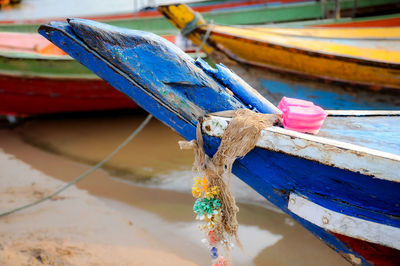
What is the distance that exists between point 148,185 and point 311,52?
6.39 ft

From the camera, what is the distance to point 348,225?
57.3 inches

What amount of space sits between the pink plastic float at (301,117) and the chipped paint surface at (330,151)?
6 centimetres

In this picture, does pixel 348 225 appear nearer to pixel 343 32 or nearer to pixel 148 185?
pixel 148 185

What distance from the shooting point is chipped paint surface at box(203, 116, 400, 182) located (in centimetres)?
129

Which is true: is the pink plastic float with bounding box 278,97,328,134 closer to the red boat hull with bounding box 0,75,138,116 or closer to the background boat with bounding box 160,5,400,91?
the background boat with bounding box 160,5,400,91

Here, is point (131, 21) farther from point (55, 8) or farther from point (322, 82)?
point (55, 8)

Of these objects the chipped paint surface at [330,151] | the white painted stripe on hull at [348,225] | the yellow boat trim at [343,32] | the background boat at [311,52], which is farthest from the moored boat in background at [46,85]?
the white painted stripe on hull at [348,225]

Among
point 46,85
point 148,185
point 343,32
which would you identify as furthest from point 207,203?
point 343,32

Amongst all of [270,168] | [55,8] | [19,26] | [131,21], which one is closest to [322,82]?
[270,168]

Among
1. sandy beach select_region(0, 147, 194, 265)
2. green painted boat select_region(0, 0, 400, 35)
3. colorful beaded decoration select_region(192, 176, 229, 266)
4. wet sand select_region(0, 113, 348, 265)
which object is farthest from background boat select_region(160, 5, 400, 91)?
green painted boat select_region(0, 0, 400, 35)

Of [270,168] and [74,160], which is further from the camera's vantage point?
[74,160]

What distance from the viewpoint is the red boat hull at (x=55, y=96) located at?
4.26 meters

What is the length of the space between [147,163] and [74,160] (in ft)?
2.57

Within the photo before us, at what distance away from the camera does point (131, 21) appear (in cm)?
642
